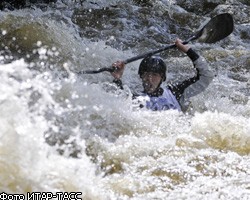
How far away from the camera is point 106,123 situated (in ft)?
16.0

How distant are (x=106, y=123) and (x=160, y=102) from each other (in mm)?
593

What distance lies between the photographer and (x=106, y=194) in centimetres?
334

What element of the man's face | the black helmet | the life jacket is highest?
the black helmet

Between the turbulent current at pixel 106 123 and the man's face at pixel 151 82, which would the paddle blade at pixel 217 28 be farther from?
the man's face at pixel 151 82

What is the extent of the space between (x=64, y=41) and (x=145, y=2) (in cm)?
353

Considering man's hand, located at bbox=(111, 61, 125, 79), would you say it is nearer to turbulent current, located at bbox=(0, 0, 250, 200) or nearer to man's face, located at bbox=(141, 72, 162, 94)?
turbulent current, located at bbox=(0, 0, 250, 200)

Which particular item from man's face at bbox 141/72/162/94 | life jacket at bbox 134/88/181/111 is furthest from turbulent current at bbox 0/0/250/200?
man's face at bbox 141/72/162/94

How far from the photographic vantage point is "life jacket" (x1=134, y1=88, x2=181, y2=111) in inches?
200

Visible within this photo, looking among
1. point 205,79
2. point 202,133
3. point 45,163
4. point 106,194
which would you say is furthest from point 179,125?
point 45,163

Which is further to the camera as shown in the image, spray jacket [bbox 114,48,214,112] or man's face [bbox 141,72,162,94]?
spray jacket [bbox 114,48,214,112]

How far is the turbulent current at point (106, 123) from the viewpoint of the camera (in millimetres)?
3193

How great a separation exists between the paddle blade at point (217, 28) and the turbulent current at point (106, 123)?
819mm

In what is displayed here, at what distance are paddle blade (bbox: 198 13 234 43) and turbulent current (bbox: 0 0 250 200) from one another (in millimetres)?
819

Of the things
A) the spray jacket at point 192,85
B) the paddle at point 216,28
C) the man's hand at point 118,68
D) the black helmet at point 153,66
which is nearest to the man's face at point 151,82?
the black helmet at point 153,66
